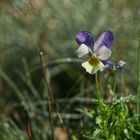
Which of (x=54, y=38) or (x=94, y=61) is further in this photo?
(x=54, y=38)

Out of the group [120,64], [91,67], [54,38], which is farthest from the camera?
[54,38]

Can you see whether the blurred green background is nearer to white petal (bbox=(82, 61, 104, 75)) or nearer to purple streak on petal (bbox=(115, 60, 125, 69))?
purple streak on petal (bbox=(115, 60, 125, 69))

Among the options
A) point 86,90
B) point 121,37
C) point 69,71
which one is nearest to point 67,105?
point 86,90

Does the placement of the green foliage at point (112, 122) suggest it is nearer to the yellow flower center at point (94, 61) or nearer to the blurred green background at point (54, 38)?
the yellow flower center at point (94, 61)

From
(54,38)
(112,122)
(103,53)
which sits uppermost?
(103,53)

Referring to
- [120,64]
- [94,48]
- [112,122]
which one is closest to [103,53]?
[94,48]

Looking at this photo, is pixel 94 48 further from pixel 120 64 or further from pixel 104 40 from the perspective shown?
pixel 120 64

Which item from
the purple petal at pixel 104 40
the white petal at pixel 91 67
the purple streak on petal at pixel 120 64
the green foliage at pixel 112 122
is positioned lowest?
the green foliage at pixel 112 122

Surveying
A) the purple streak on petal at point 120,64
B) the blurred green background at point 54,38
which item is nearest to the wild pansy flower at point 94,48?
the purple streak on petal at point 120,64
